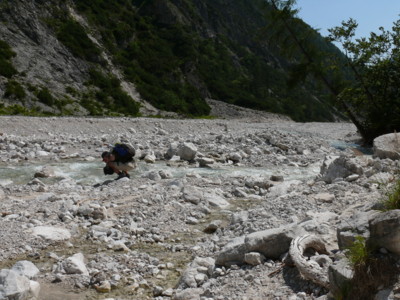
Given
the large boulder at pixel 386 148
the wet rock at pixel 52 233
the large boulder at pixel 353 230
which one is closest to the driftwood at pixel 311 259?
the large boulder at pixel 353 230

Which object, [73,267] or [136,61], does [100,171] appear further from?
[136,61]

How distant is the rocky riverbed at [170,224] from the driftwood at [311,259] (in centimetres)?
11

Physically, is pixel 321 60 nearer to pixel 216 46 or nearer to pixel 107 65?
pixel 107 65

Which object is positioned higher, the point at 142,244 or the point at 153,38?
the point at 153,38

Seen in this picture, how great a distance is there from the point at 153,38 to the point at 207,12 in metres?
40.6

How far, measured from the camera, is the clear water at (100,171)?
469 inches

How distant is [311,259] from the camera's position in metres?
4.76

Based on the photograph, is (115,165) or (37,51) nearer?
(115,165)

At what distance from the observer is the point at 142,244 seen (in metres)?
6.89

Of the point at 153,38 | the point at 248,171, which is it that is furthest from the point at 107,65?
the point at 248,171

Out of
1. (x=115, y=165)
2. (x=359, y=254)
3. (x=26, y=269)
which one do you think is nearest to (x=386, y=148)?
(x=115, y=165)

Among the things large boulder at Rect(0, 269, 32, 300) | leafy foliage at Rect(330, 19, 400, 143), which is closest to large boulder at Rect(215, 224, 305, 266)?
large boulder at Rect(0, 269, 32, 300)

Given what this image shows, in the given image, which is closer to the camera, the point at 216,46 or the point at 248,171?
the point at 248,171

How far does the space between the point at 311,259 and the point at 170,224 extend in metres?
3.57
